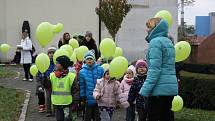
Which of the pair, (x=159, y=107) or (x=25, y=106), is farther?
(x=25, y=106)

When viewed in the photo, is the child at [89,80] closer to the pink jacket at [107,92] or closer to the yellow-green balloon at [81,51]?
the pink jacket at [107,92]

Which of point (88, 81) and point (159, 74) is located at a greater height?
point (159, 74)

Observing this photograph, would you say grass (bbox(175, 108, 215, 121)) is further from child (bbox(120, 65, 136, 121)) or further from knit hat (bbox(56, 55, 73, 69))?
knit hat (bbox(56, 55, 73, 69))

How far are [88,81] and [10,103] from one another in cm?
451

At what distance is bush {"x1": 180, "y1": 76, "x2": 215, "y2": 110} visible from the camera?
14719 millimetres

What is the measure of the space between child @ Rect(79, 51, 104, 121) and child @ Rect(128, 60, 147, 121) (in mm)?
633

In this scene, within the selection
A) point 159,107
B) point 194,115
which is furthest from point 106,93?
point 194,115

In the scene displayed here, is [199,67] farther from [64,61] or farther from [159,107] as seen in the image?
[159,107]

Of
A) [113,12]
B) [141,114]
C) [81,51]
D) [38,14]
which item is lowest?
[141,114]

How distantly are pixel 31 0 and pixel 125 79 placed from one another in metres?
19.8

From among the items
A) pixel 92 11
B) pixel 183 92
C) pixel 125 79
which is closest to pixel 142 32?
pixel 92 11

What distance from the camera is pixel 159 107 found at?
7.06 meters

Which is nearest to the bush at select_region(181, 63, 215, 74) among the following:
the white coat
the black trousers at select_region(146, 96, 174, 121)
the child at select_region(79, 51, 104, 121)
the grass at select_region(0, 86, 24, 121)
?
the white coat

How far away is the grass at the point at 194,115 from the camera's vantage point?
1226 centimetres
